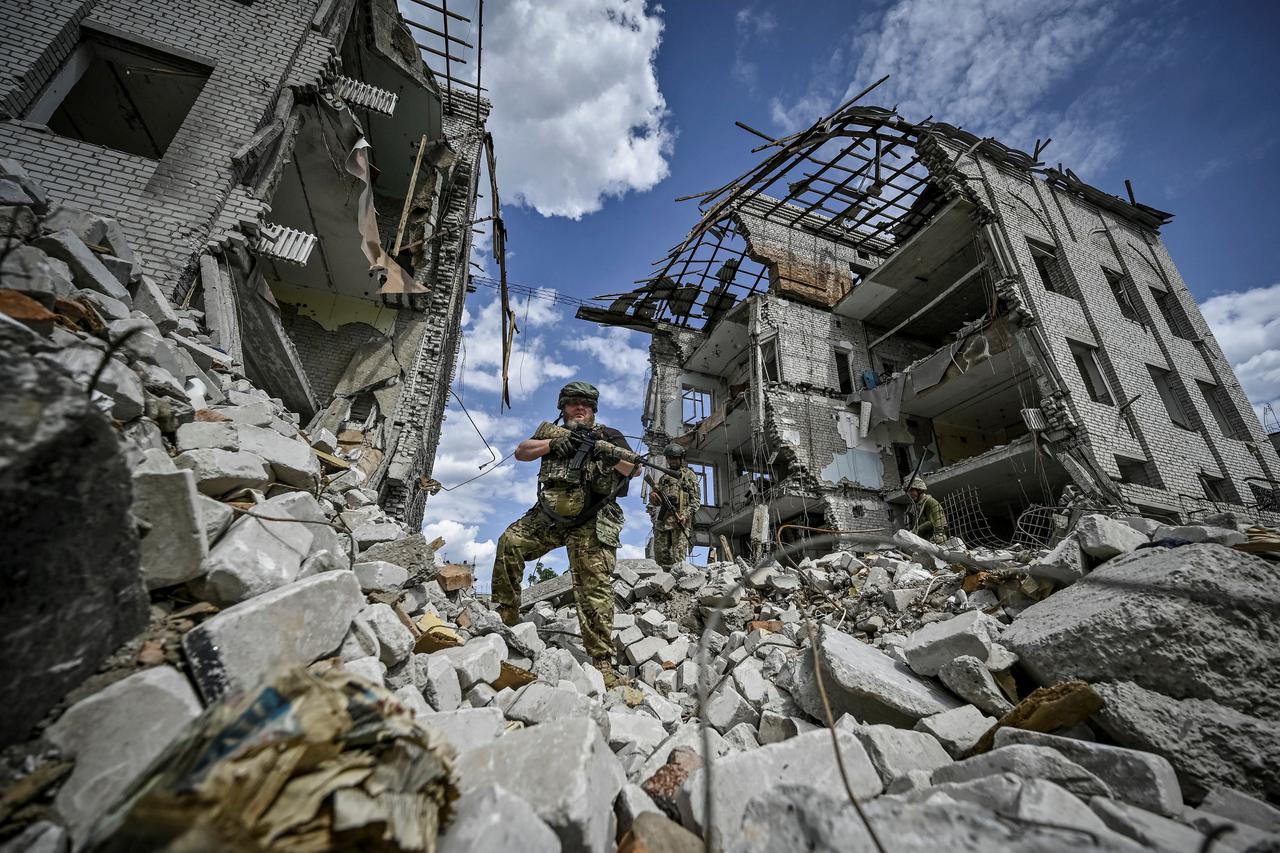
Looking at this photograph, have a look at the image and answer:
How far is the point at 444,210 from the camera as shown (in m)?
9.54

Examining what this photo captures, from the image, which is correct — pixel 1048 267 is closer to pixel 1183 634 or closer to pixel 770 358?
pixel 770 358

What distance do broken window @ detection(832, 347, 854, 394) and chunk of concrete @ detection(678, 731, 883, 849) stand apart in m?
12.8

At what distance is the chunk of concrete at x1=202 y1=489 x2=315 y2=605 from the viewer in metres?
1.42

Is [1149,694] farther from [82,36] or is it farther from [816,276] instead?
[816,276]

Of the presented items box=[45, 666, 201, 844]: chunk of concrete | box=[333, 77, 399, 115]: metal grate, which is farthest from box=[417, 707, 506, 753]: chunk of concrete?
box=[333, 77, 399, 115]: metal grate

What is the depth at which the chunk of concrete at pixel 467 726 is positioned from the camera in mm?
1406

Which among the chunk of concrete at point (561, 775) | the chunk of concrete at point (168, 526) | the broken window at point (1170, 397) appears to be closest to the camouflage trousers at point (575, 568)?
the chunk of concrete at point (561, 775)

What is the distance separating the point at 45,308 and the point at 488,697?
94.6 inches

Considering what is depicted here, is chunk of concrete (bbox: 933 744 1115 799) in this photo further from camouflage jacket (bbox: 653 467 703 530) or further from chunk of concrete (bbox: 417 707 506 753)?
camouflage jacket (bbox: 653 467 703 530)

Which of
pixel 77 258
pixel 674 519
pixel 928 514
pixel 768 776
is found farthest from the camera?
pixel 928 514

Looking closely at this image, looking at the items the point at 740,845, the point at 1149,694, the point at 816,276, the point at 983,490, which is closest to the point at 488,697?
the point at 740,845

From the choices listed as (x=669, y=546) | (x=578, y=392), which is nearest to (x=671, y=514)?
(x=669, y=546)

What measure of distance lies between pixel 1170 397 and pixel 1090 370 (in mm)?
2582

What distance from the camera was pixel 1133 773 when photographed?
1250 millimetres
